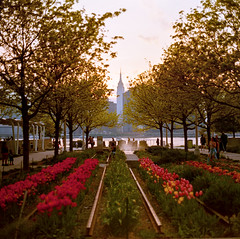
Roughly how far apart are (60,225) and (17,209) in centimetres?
214

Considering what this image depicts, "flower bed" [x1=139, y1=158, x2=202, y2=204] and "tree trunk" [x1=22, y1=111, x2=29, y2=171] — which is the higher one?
"tree trunk" [x1=22, y1=111, x2=29, y2=171]

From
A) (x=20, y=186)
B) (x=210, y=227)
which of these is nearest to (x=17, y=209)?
(x=20, y=186)

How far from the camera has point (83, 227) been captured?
6.76m

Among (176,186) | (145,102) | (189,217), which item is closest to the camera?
(189,217)

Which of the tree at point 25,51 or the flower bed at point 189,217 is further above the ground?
the tree at point 25,51

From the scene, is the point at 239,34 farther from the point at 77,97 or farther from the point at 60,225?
the point at 60,225

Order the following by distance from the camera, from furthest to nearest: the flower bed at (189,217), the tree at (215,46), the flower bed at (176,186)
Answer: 1. the tree at (215,46)
2. the flower bed at (176,186)
3. the flower bed at (189,217)

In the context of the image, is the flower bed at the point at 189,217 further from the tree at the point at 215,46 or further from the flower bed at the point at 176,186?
the tree at the point at 215,46

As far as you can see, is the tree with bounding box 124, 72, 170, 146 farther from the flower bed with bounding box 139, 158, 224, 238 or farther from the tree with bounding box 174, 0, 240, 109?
the flower bed with bounding box 139, 158, 224, 238

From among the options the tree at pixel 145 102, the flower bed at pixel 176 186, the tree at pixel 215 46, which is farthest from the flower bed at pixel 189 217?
the tree at pixel 145 102

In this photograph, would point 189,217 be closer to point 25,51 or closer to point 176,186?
point 176,186

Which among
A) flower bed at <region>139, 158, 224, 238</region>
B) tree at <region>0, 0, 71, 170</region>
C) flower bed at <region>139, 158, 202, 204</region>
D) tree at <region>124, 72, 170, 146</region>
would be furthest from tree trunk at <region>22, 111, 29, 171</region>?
tree at <region>124, 72, 170, 146</region>

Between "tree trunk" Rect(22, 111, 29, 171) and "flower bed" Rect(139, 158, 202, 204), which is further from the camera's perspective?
"tree trunk" Rect(22, 111, 29, 171)

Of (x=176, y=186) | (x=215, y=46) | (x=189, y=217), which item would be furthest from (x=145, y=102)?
(x=189, y=217)
